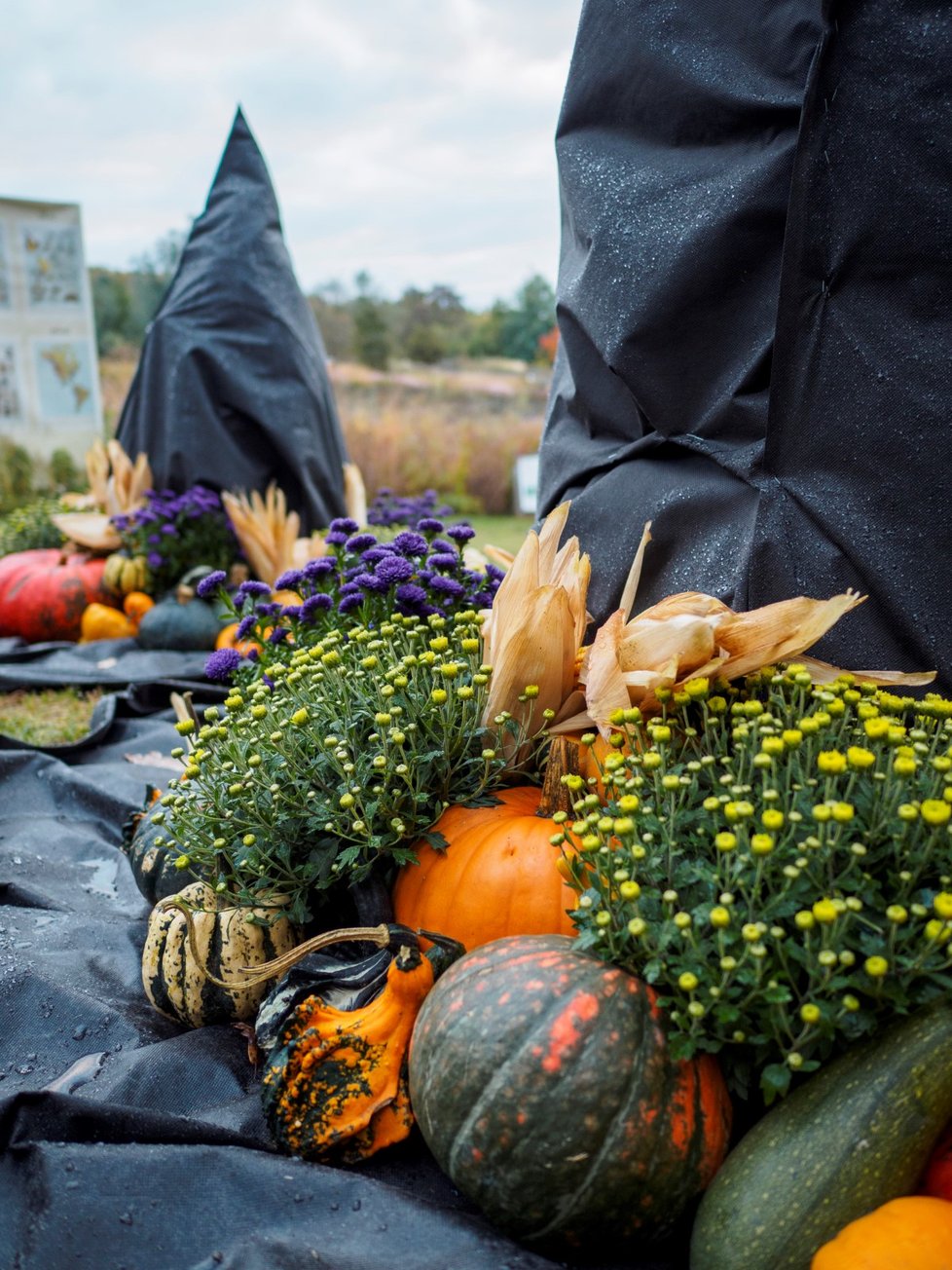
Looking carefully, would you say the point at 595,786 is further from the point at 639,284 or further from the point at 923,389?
the point at 639,284

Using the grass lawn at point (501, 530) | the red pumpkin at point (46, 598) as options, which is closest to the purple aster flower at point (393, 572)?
the red pumpkin at point (46, 598)

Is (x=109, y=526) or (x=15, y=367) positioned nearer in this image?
(x=109, y=526)

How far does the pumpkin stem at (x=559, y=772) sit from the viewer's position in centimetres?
188

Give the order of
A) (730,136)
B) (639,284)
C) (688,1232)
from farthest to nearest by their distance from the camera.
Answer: (639,284)
(730,136)
(688,1232)

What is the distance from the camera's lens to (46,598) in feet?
20.2

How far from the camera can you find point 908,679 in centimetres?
188

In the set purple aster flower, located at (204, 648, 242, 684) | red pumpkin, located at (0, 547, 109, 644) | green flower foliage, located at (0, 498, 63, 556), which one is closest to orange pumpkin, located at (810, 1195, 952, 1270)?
purple aster flower, located at (204, 648, 242, 684)

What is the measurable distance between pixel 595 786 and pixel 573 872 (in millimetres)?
295

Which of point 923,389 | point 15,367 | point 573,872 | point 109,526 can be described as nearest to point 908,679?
point 923,389

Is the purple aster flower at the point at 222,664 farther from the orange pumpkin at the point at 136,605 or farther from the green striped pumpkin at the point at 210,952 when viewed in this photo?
the orange pumpkin at the point at 136,605

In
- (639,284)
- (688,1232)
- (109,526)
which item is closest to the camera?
(688,1232)

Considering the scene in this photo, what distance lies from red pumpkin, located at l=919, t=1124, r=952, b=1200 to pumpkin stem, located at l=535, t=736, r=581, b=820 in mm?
791

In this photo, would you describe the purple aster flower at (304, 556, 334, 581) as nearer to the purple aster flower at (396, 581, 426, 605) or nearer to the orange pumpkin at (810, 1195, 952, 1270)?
the purple aster flower at (396, 581, 426, 605)

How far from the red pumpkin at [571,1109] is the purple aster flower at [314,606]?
4.04 ft
